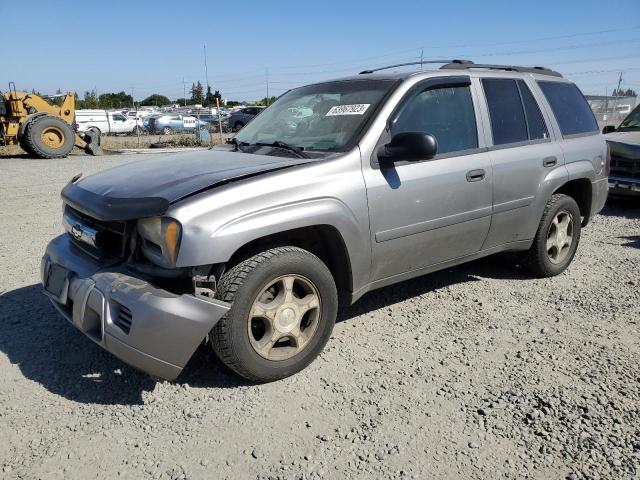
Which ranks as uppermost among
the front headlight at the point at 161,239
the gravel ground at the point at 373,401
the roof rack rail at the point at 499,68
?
the roof rack rail at the point at 499,68

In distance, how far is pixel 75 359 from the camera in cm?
331

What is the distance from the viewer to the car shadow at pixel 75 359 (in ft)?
9.84

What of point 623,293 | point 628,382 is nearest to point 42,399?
point 628,382

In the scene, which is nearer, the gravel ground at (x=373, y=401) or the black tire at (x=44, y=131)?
the gravel ground at (x=373, y=401)

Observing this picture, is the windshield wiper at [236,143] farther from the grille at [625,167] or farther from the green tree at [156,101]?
the green tree at [156,101]

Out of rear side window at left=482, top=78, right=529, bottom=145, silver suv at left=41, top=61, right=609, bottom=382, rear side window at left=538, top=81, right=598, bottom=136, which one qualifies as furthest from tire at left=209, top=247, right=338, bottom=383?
rear side window at left=538, top=81, right=598, bottom=136

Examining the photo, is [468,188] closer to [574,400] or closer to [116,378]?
[574,400]

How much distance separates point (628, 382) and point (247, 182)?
2.48m

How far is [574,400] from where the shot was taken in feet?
9.37

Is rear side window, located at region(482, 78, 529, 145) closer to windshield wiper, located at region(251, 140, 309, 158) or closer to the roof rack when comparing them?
the roof rack

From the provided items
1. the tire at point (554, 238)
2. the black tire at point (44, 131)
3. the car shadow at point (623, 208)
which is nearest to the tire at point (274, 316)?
the tire at point (554, 238)

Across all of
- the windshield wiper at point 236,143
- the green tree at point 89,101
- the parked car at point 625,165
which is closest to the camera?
the windshield wiper at point 236,143

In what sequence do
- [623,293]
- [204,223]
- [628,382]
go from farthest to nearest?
[623,293]
[628,382]
[204,223]

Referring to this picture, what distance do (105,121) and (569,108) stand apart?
30059 mm
